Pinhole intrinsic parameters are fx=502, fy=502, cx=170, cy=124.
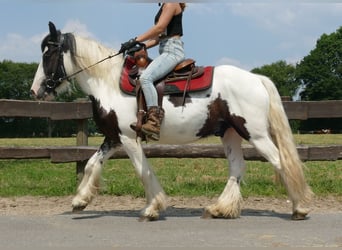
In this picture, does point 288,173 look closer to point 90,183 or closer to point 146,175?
point 146,175

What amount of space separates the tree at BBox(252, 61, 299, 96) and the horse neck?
251 feet

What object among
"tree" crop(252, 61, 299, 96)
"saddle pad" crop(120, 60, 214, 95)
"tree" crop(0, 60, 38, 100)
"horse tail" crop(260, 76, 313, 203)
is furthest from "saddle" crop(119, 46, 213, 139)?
"tree" crop(252, 61, 299, 96)

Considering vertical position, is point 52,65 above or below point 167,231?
above

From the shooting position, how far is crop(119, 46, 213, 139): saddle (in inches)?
240

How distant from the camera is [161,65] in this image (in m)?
6.14

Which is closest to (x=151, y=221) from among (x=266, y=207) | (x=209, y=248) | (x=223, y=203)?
(x=223, y=203)

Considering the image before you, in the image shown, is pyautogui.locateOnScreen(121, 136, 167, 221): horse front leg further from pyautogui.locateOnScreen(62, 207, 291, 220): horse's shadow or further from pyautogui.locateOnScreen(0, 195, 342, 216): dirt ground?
pyautogui.locateOnScreen(0, 195, 342, 216): dirt ground

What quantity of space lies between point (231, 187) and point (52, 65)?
279cm

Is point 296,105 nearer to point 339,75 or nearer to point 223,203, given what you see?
point 223,203

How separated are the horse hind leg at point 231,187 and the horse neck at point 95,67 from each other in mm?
1681

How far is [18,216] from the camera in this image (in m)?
6.52

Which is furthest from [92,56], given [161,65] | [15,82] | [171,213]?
[15,82]

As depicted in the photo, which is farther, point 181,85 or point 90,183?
point 90,183

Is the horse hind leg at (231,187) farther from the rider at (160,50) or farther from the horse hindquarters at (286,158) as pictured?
the rider at (160,50)
